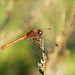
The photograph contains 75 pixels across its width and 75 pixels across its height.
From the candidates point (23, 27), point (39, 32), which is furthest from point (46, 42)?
point (23, 27)

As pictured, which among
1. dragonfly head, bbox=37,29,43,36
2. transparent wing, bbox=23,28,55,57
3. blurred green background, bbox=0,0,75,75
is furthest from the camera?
blurred green background, bbox=0,0,75,75

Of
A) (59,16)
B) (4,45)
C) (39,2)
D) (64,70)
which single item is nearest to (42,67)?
(59,16)

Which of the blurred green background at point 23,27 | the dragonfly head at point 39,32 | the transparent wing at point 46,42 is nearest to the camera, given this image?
the transparent wing at point 46,42

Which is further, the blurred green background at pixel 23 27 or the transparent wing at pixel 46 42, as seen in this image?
the blurred green background at pixel 23 27

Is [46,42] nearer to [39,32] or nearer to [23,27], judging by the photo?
[39,32]

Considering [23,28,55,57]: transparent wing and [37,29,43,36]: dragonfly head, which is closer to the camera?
[23,28,55,57]: transparent wing

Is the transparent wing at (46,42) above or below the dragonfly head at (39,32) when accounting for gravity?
below

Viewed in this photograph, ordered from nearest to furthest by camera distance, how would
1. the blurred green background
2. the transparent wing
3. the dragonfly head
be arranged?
the transparent wing
the dragonfly head
the blurred green background

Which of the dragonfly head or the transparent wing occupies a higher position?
the dragonfly head
